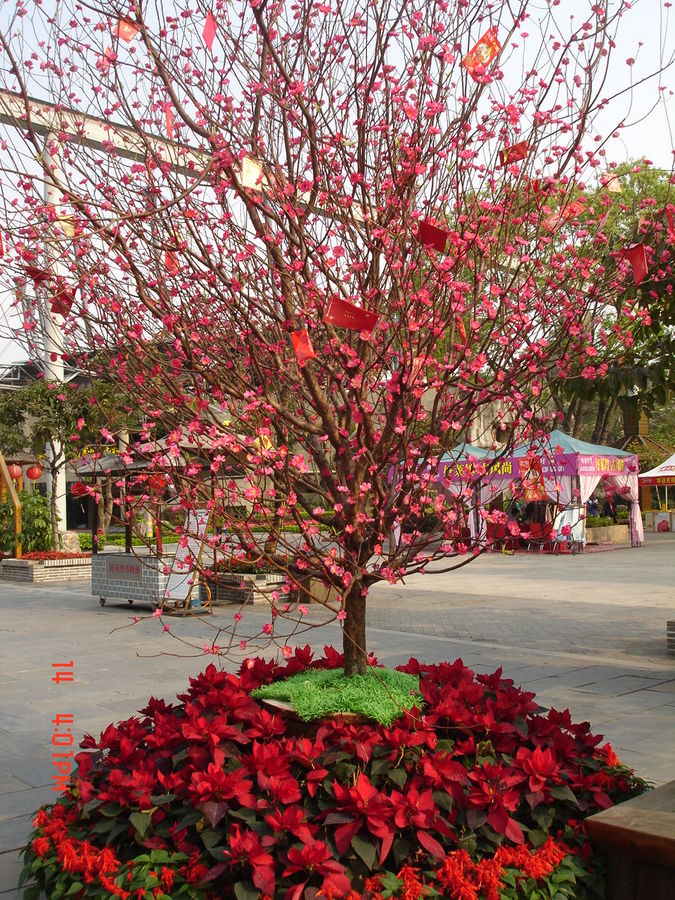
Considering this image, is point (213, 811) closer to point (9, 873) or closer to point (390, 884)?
point (390, 884)

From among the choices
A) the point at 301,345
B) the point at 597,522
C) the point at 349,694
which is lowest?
the point at 349,694

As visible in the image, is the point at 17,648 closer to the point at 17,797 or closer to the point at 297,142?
the point at 17,797

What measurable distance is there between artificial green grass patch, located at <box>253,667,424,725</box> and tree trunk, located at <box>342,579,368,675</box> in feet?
0.16

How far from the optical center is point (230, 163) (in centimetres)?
379

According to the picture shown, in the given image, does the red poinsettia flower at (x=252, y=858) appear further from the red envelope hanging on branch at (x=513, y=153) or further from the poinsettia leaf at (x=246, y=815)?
the red envelope hanging on branch at (x=513, y=153)

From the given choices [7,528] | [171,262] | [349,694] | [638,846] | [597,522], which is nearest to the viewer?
[638,846]

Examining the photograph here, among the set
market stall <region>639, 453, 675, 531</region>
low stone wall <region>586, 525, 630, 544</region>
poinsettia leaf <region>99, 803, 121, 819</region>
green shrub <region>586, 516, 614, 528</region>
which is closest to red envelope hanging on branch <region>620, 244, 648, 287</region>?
poinsettia leaf <region>99, 803, 121, 819</region>

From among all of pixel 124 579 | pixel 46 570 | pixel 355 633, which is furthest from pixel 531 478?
pixel 46 570

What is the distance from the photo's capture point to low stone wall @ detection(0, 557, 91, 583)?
20484 mm

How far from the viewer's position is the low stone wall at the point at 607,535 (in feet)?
95.1

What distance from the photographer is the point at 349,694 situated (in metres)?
4.07

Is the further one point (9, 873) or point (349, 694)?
point (9, 873)

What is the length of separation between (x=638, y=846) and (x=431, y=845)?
2.43 feet

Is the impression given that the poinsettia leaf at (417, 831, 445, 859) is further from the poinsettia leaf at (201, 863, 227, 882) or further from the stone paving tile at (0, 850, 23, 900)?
the stone paving tile at (0, 850, 23, 900)
